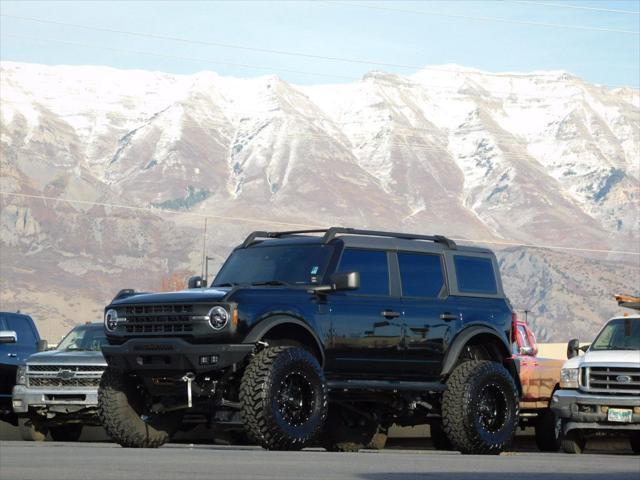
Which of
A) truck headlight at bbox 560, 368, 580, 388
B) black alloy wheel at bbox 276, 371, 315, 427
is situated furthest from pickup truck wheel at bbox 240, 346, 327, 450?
truck headlight at bbox 560, 368, 580, 388

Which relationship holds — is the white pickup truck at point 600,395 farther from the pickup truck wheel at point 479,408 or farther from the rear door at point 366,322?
the rear door at point 366,322

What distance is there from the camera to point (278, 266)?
16922mm

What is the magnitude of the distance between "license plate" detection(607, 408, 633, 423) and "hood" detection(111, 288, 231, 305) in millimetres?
6188

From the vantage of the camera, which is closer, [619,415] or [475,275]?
[475,275]

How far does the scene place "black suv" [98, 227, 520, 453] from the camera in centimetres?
1548

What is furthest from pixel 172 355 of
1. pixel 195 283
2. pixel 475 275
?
pixel 475 275

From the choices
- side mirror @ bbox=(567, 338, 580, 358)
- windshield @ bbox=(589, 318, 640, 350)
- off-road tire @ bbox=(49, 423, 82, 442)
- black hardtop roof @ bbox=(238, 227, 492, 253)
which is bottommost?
off-road tire @ bbox=(49, 423, 82, 442)

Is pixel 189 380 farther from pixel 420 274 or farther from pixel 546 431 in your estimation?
pixel 546 431

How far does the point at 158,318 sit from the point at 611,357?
7.25m

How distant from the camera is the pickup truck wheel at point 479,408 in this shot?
56.5 feet

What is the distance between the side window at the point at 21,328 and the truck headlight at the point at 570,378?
10.5 m

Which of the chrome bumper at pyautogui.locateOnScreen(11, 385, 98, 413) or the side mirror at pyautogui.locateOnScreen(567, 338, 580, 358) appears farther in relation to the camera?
the chrome bumper at pyautogui.locateOnScreen(11, 385, 98, 413)

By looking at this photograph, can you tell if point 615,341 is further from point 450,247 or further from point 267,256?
point 267,256

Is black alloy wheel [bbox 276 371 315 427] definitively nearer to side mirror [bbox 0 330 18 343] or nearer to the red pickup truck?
the red pickup truck
